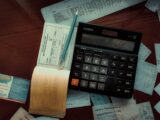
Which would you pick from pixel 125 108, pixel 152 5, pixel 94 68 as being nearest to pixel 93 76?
pixel 94 68

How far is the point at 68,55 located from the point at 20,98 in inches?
6.9

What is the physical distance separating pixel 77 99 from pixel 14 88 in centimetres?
17

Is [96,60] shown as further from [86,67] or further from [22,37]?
[22,37]

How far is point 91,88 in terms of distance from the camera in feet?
2.69

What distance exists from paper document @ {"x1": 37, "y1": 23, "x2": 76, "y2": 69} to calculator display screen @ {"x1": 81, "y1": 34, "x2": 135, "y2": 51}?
4cm

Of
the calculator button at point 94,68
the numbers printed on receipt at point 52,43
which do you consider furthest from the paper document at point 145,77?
the numbers printed on receipt at point 52,43

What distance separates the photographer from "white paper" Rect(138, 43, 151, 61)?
852 mm

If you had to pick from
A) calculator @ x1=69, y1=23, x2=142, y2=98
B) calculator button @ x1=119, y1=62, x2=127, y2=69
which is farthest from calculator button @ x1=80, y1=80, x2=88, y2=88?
calculator button @ x1=119, y1=62, x2=127, y2=69

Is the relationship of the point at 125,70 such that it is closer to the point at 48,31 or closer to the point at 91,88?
the point at 91,88

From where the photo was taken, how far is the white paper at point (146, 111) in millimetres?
859

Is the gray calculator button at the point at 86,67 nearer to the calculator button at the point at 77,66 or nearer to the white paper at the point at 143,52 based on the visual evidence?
the calculator button at the point at 77,66

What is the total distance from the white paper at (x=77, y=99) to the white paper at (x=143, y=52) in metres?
0.18

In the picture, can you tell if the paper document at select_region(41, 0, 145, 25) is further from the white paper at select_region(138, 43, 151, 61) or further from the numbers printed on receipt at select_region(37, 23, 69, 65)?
the white paper at select_region(138, 43, 151, 61)

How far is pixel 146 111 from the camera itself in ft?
2.83
